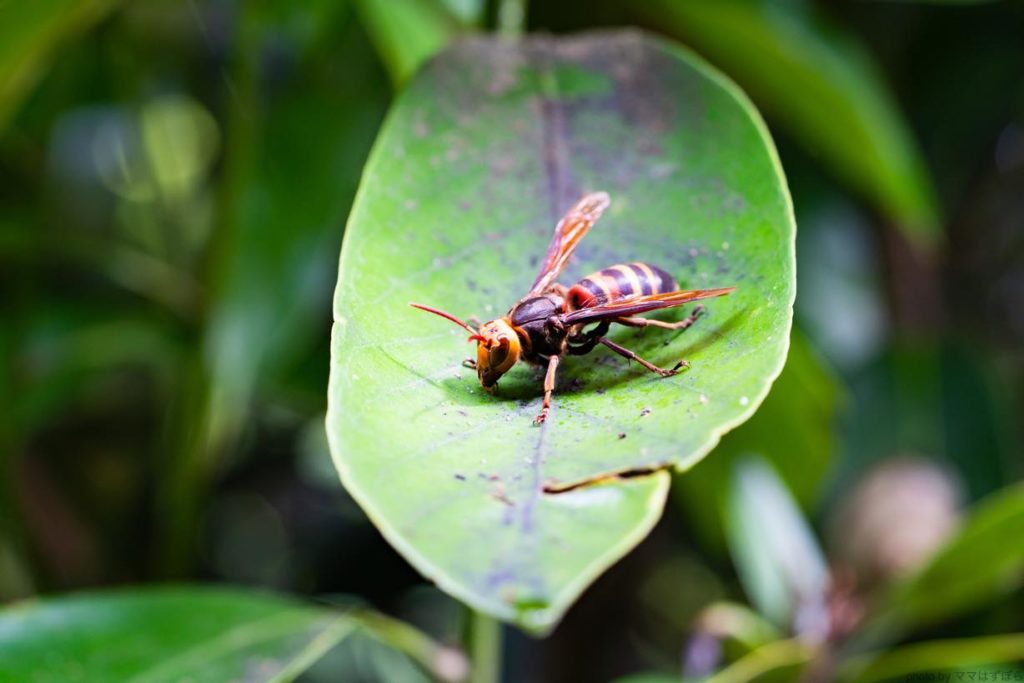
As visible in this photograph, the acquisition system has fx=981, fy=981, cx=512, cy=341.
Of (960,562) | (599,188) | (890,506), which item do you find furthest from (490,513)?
(890,506)

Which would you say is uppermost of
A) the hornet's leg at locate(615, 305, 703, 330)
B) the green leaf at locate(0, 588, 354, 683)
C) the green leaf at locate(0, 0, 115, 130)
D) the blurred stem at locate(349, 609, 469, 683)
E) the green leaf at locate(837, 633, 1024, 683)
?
the green leaf at locate(0, 0, 115, 130)

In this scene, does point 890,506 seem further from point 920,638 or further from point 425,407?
point 425,407

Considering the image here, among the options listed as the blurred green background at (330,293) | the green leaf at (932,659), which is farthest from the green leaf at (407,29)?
the green leaf at (932,659)

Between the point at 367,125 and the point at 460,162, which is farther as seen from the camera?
the point at 367,125

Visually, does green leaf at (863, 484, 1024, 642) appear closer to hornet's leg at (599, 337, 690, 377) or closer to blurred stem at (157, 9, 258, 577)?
hornet's leg at (599, 337, 690, 377)

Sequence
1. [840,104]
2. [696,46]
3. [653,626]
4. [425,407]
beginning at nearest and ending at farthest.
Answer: [425,407] < [840,104] < [696,46] < [653,626]

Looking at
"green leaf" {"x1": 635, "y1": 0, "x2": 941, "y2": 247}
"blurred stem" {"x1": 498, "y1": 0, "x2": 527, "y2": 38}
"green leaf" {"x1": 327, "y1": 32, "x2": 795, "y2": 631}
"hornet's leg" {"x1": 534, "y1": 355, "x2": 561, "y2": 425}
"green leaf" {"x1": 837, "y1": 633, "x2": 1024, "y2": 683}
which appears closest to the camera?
"green leaf" {"x1": 327, "y1": 32, "x2": 795, "y2": 631}

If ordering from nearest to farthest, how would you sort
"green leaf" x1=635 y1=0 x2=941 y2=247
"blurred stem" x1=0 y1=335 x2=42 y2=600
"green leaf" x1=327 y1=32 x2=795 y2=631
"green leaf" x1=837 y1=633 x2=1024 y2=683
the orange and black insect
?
"green leaf" x1=327 y1=32 x2=795 y2=631
the orange and black insect
"green leaf" x1=837 y1=633 x2=1024 y2=683
"green leaf" x1=635 y1=0 x2=941 y2=247
"blurred stem" x1=0 y1=335 x2=42 y2=600

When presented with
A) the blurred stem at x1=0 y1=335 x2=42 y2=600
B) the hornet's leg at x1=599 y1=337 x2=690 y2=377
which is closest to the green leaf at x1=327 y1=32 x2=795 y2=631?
the hornet's leg at x1=599 y1=337 x2=690 y2=377
